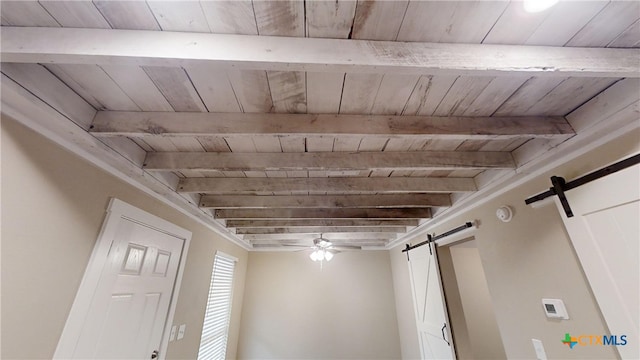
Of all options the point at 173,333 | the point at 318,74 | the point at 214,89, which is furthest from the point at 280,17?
the point at 173,333

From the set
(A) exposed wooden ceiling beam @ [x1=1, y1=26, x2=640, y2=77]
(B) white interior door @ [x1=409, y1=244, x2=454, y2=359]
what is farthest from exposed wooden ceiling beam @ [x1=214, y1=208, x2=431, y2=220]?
(A) exposed wooden ceiling beam @ [x1=1, y1=26, x2=640, y2=77]

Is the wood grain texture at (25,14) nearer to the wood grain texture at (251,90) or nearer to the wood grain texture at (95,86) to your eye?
the wood grain texture at (95,86)

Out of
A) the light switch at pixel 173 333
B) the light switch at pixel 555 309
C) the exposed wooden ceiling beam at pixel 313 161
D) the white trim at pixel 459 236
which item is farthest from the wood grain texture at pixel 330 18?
the light switch at pixel 173 333

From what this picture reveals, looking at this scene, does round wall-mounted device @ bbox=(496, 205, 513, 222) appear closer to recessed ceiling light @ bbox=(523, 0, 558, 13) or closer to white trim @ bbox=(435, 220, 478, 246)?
white trim @ bbox=(435, 220, 478, 246)

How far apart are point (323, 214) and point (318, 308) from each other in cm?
290

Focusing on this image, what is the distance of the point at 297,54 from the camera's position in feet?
2.63

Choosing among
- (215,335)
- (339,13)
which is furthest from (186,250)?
(339,13)

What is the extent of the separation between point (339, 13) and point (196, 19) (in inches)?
19.2

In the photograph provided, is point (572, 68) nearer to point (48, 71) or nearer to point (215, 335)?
point (48, 71)

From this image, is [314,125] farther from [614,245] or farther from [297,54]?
[614,245]

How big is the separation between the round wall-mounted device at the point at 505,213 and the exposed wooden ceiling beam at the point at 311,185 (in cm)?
31

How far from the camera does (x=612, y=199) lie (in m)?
1.16

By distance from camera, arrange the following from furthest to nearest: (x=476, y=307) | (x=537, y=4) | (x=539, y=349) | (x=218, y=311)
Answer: (x=476, y=307) < (x=218, y=311) < (x=539, y=349) < (x=537, y=4)

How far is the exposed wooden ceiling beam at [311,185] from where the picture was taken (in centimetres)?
200
